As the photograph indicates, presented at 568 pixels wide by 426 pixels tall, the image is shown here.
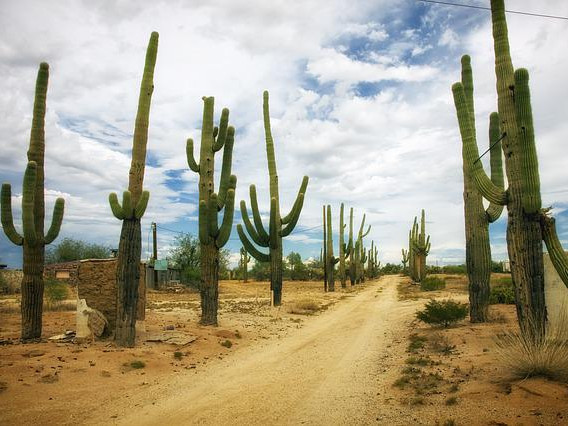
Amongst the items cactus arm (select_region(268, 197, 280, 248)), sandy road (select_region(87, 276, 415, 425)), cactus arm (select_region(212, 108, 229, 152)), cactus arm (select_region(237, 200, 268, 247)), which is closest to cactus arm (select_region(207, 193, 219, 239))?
cactus arm (select_region(212, 108, 229, 152))

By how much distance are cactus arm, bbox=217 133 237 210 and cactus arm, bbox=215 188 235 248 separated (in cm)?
27

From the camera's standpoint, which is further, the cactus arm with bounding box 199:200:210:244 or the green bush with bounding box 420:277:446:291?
the green bush with bounding box 420:277:446:291

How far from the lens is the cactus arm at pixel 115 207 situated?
895 centimetres

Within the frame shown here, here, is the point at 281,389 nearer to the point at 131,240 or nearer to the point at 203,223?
the point at 131,240

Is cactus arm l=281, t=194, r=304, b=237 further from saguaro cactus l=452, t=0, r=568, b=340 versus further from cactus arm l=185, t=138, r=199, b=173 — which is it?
saguaro cactus l=452, t=0, r=568, b=340

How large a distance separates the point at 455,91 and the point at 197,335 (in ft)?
27.7

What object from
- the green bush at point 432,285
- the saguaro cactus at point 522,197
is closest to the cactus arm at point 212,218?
the saguaro cactus at point 522,197

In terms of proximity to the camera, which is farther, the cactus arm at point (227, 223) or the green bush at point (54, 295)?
the green bush at point (54, 295)

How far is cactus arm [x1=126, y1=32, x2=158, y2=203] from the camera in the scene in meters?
9.17

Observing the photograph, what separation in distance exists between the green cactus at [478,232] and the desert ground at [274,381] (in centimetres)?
66

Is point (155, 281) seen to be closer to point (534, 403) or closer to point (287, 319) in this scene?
point (287, 319)

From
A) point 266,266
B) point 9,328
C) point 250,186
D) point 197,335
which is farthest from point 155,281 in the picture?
point 266,266

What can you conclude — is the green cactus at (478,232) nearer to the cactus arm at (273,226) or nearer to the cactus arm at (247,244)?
the cactus arm at (273,226)

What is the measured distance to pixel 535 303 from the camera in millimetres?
6953
